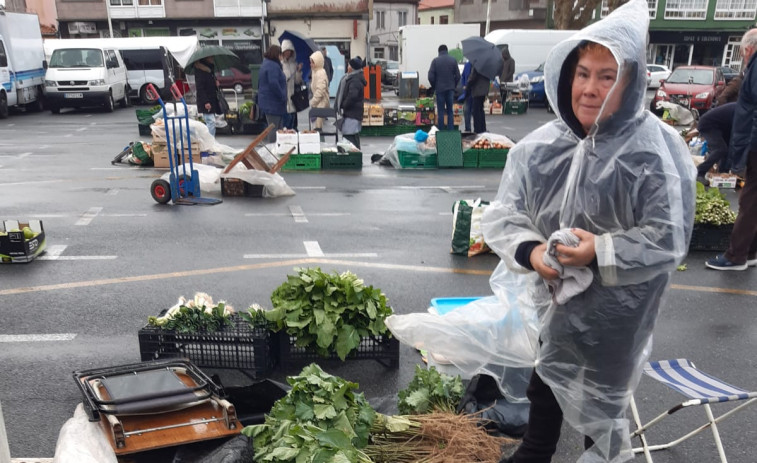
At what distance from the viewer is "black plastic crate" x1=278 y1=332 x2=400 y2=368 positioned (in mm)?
4246

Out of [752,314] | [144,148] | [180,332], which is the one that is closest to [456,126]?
[144,148]

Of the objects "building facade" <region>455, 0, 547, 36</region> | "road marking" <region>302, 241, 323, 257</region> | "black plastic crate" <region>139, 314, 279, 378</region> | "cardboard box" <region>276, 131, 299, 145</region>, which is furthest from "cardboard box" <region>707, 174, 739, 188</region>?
"building facade" <region>455, 0, 547, 36</region>

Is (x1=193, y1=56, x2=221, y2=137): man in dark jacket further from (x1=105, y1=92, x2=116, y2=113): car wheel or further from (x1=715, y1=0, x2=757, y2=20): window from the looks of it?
(x1=715, y1=0, x2=757, y2=20): window

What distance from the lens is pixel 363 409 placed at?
10.4 feet

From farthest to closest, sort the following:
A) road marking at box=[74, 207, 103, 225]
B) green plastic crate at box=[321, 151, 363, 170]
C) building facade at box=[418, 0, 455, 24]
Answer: building facade at box=[418, 0, 455, 24]
green plastic crate at box=[321, 151, 363, 170]
road marking at box=[74, 207, 103, 225]

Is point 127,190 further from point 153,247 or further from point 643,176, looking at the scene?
point 643,176

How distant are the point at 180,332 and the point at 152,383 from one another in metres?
0.69

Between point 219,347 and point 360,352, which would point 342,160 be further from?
point 219,347

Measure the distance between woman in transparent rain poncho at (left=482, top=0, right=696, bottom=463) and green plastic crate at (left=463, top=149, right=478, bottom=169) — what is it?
955cm

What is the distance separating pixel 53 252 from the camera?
6.84 meters

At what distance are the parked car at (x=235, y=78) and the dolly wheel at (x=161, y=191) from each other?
21.7m

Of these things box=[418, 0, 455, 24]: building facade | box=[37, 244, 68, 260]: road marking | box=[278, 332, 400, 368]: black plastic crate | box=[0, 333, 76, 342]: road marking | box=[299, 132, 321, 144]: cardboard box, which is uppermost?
Result: box=[418, 0, 455, 24]: building facade

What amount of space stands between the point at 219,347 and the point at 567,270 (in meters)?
2.54

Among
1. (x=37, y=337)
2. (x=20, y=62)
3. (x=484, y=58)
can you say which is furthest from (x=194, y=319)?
(x=20, y=62)
